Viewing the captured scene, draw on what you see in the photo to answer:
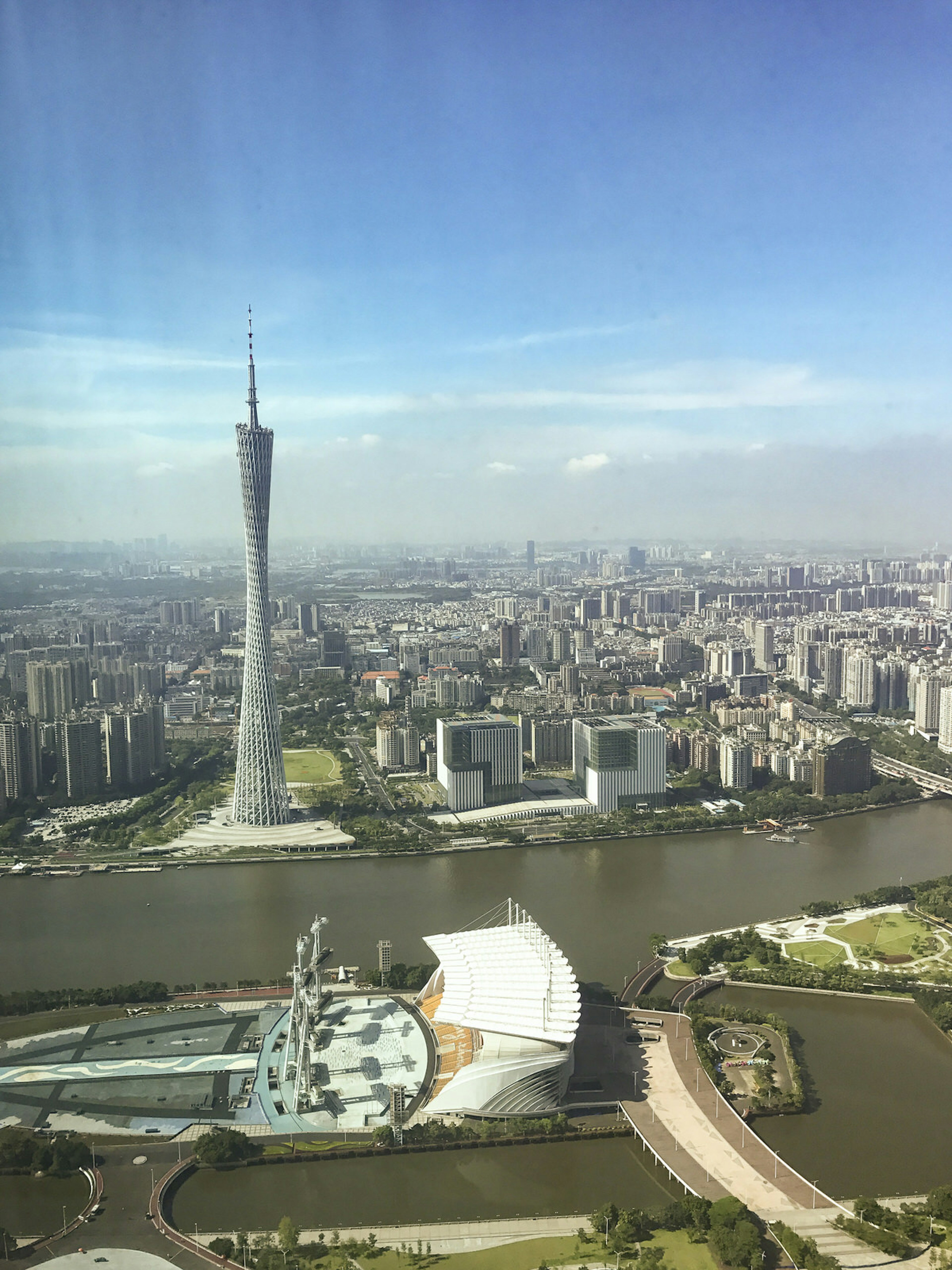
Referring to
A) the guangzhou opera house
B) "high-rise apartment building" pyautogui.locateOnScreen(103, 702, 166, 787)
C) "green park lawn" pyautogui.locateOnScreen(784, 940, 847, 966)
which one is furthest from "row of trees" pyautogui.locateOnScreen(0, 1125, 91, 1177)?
"high-rise apartment building" pyautogui.locateOnScreen(103, 702, 166, 787)

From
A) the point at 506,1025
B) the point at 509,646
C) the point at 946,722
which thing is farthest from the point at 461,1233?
the point at 509,646

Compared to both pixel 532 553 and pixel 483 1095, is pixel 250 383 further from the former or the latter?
pixel 532 553

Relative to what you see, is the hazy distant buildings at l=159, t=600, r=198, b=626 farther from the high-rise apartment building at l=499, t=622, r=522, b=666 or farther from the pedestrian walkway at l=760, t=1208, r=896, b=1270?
the pedestrian walkway at l=760, t=1208, r=896, b=1270

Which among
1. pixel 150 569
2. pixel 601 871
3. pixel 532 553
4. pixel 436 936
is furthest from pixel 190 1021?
pixel 532 553

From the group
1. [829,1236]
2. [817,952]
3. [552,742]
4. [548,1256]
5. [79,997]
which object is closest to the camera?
[548,1256]

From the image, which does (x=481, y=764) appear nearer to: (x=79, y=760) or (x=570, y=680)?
(x=79, y=760)

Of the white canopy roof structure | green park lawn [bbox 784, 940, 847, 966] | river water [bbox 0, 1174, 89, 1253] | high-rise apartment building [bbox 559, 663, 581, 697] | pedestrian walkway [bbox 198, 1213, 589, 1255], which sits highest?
high-rise apartment building [bbox 559, 663, 581, 697]

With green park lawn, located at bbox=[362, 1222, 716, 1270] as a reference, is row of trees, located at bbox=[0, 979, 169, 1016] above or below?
above
